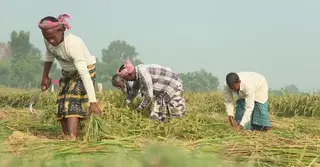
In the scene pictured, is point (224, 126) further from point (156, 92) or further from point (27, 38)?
point (27, 38)

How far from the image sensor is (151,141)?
2.81 ft

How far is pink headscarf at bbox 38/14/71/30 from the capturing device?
4.61 metres

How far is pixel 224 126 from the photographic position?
5711 millimetres

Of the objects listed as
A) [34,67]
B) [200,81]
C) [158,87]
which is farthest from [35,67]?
[158,87]

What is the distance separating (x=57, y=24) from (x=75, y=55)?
1.14 ft

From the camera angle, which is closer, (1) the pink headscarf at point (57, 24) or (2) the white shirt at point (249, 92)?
(1) the pink headscarf at point (57, 24)

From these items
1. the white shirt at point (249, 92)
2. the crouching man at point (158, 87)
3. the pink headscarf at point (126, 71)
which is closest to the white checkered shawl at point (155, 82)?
the crouching man at point (158, 87)

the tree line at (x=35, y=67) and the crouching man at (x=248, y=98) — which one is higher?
the tree line at (x=35, y=67)

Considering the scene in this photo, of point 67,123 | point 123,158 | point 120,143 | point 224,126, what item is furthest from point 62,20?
point 123,158

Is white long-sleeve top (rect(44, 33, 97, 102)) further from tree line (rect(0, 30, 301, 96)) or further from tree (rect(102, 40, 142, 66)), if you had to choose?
tree (rect(102, 40, 142, 66))

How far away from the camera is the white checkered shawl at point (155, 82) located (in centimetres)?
575

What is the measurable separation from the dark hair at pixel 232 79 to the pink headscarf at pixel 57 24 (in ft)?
7.08

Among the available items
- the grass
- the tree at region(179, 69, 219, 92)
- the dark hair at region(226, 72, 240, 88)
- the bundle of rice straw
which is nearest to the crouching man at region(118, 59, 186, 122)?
the grass

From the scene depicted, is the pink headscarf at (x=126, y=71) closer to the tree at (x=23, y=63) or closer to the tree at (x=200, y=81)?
the tree at (x=23, y=63)
